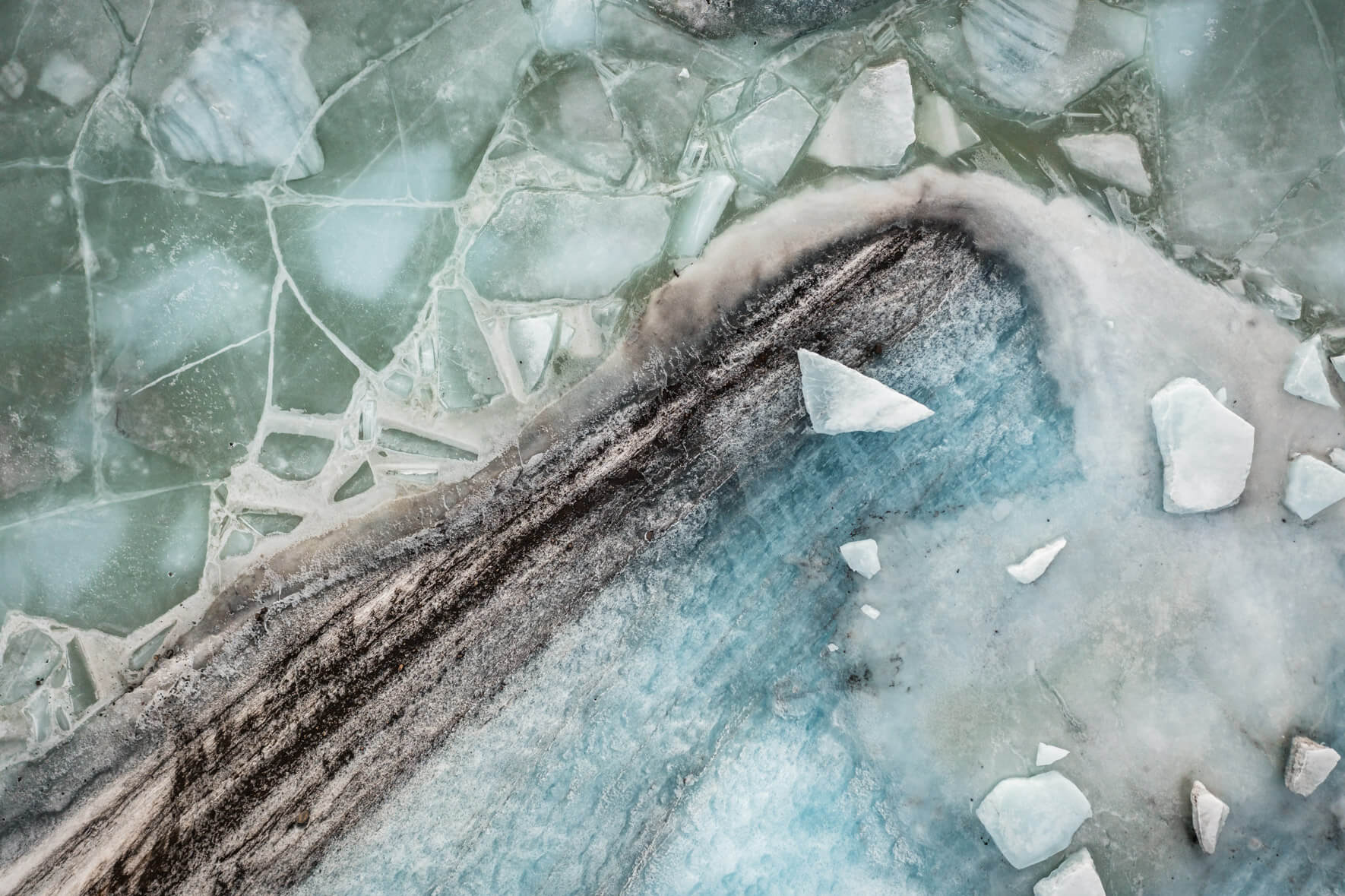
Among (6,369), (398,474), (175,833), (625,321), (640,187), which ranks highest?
(640,187)

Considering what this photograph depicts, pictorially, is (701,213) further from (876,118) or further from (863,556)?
(863,556)

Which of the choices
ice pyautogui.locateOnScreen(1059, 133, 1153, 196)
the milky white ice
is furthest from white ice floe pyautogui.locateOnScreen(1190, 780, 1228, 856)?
ice pyautogui.locateOnScreen(1059, 133, 1153, 196)

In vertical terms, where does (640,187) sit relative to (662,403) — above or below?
above

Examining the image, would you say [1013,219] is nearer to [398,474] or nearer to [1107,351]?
[1107,351]

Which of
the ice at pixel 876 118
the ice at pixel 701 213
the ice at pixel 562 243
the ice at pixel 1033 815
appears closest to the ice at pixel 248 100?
the ice at pixel 562 243

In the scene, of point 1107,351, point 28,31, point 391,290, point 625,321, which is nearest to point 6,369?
point 28,31

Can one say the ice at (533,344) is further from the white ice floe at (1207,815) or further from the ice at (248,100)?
the white ice floe at (1207,815)
